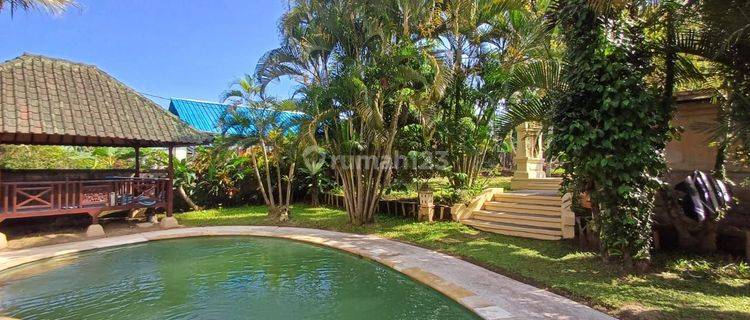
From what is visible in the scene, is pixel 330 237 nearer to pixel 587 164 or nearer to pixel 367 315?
pixel 367 315

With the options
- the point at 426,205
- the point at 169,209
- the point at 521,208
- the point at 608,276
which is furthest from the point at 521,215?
the point at 169,209

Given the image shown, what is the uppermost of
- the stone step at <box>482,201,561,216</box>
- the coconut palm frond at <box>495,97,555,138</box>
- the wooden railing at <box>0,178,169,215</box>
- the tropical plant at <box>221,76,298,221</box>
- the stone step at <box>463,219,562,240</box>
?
the tropical plant at <box>221,76,298,221</box>

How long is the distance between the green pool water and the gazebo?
8.90 feet

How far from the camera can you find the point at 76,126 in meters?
9.90

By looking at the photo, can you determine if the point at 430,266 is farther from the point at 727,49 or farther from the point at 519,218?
the point at 727,49

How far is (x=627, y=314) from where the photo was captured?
4695 millimetres

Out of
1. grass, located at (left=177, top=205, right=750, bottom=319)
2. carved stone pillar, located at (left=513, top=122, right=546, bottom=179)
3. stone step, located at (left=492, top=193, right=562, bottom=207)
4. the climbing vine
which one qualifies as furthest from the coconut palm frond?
carved stone pillar, located at (left=513, top=122, right=546, bottom=179)

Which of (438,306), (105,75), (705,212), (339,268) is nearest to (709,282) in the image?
(705,212)

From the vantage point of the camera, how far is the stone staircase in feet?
28.4

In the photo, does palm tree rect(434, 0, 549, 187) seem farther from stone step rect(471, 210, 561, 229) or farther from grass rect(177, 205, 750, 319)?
grass rect(177, 205, 750, 319)

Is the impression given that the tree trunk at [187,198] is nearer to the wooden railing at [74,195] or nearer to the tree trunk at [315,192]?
the wooden railing at [74,195]

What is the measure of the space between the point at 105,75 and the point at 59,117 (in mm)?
2797

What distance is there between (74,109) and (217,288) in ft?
24.4

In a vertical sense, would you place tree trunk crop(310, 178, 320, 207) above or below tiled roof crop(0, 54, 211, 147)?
below
